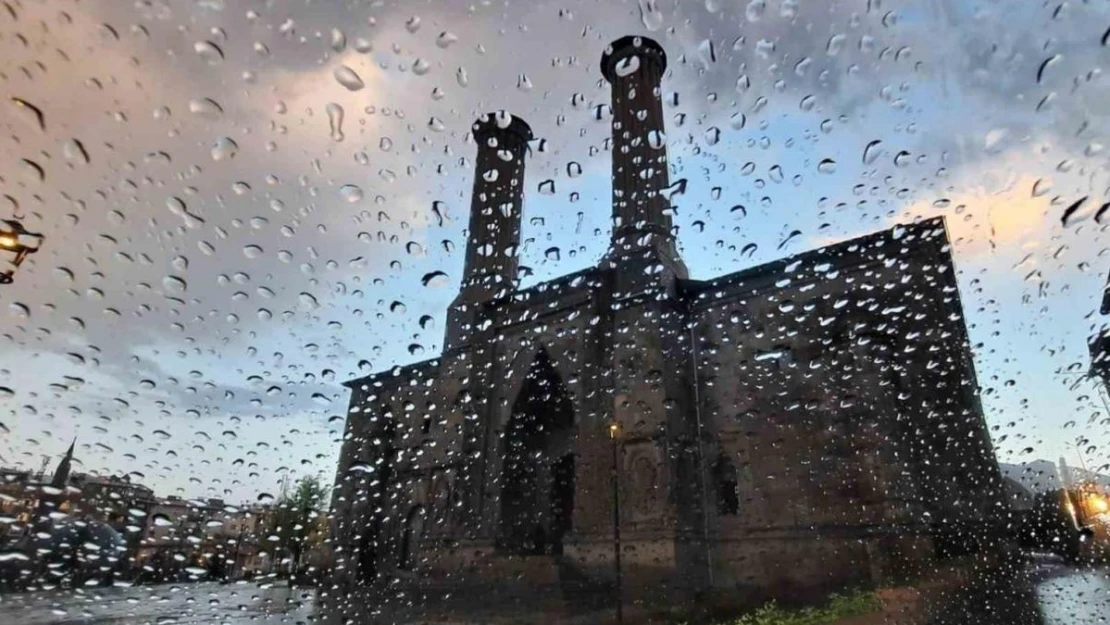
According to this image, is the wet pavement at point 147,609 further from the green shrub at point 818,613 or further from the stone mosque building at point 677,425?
the green shrub at point 818,613

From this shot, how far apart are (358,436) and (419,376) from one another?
3.70 m

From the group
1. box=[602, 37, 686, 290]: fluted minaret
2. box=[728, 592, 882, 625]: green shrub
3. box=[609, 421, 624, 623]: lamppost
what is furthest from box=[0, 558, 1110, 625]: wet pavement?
box=[602, 37, 686, 290]: fluted minaret

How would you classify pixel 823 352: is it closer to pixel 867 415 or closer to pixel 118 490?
pixel 867 415

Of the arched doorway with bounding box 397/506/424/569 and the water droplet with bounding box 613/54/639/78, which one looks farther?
the arched doorway with bounding box 397/506/424/569

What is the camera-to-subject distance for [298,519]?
5.18 meters

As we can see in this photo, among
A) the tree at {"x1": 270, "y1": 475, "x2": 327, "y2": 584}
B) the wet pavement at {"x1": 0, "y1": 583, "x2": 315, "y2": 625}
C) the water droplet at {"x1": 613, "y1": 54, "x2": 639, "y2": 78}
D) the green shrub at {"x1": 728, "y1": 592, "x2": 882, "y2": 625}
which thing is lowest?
the wet pavement at {"x1": 0, "y1": 583, "x2": 315, "y2": 625}

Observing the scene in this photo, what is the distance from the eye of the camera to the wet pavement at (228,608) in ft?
21.9

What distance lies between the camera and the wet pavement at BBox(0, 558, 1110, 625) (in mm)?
6672

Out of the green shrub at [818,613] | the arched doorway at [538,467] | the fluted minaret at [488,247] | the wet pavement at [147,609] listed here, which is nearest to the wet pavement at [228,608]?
the wet pavement at [147,609]

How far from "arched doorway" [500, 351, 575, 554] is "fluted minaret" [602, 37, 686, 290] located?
188 inches

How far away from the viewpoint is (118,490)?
141 inches

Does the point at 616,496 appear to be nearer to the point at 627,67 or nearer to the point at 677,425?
the point at 677,425

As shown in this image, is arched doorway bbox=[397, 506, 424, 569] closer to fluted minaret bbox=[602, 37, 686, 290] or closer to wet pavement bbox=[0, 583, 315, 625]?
wet pavement bbox=[0, 583, 315, 625]

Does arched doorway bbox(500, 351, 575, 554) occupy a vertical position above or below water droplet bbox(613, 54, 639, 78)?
below
